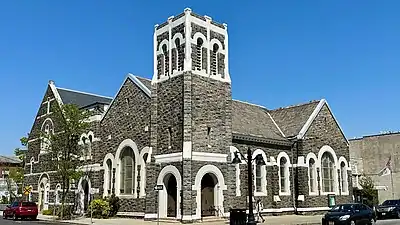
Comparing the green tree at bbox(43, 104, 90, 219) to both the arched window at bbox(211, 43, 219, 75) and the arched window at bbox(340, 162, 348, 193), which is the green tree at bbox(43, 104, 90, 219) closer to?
the arched window at bbox(211, 43, 219, 75)

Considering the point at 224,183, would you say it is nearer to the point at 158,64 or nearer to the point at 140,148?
the point at 140,148

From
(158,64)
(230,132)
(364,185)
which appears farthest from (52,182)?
(364,185)

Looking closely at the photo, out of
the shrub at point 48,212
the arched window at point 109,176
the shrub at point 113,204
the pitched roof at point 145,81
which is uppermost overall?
the pitched roof at point 145,81

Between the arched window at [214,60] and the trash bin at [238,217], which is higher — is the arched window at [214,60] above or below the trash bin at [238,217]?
above

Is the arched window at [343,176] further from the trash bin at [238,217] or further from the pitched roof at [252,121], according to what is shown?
the trash bin at [238,217]

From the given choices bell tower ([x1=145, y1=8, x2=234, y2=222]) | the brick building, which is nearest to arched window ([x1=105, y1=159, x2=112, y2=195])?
bell tower ([x1=145, y1=8, x2=234, y2=222])

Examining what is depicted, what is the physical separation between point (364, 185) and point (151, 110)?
28117mm

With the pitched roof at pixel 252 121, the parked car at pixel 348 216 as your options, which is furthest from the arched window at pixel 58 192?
the parked car at pixel 348 216

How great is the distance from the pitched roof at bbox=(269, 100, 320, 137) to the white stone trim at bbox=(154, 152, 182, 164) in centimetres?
1250

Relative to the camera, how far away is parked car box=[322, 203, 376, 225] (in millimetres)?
25859

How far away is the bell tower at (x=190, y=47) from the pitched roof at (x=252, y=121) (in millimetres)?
4647

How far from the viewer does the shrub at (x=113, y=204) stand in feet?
118

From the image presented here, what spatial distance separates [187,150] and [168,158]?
2099mm

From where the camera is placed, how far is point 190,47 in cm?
3219
